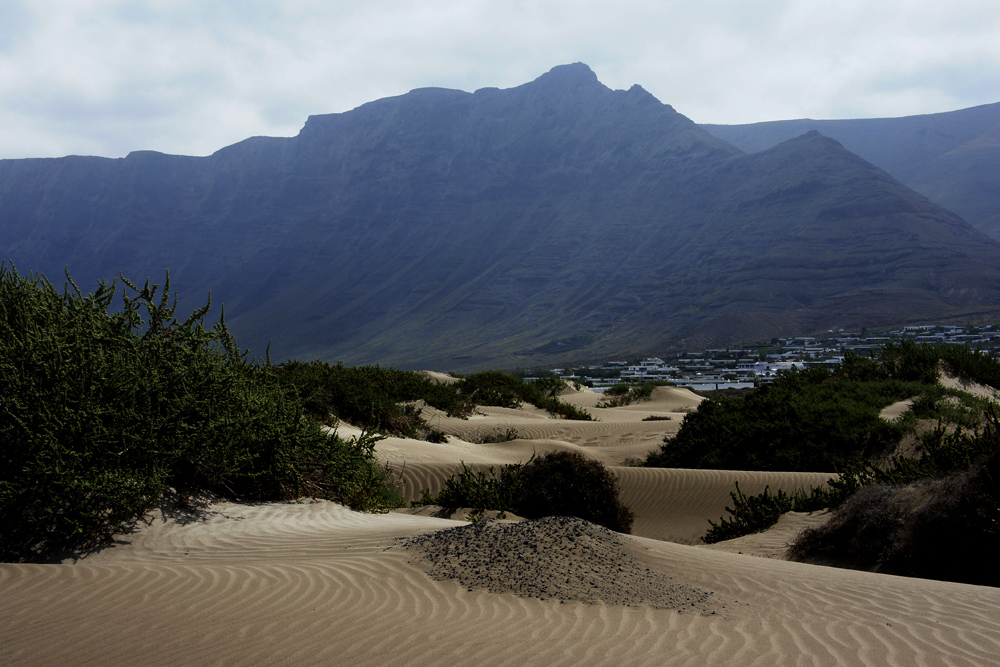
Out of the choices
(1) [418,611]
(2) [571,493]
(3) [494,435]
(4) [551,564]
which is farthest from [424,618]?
(3) [494,435]

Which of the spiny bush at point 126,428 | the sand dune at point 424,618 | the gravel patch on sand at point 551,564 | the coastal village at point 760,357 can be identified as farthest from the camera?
the coastal village at point 760,357

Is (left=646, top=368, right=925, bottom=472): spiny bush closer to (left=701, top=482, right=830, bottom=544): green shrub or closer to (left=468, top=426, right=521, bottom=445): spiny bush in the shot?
(left=701, top=482, right=830, bottom=544): green shrub

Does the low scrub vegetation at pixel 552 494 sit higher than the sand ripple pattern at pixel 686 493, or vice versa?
the low scrub vegetation at pixel 552 494

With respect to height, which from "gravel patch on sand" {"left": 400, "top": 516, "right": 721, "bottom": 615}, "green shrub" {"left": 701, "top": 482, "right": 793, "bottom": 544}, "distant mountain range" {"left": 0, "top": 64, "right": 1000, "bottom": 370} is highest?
"distant mountain range" {"left": 0, "top": 64, "right": 1000, "bottom": 370}

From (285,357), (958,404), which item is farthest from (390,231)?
(958,404)

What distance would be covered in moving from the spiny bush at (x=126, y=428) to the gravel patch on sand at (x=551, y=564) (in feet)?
8.94

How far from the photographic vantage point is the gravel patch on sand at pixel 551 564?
4914mm

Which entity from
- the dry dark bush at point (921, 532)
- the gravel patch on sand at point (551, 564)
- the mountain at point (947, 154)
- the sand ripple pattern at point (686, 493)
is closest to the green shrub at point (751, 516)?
the sand ripple pattern at point (686, 493)

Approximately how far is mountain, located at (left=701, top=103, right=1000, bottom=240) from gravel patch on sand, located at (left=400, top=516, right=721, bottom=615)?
155m

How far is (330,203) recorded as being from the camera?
16112 centimetres

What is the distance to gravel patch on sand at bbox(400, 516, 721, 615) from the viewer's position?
193 inches

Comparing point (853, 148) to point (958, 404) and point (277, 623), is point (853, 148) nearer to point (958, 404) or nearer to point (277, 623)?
point (958, 404)

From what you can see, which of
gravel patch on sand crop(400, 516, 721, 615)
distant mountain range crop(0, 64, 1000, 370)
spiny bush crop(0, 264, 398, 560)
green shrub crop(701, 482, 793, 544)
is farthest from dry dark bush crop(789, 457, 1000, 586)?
distant mountain range crop(0, 64, 1000, 370)

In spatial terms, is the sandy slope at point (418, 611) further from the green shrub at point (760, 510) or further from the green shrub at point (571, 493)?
the green shrub at point (760, 510)
